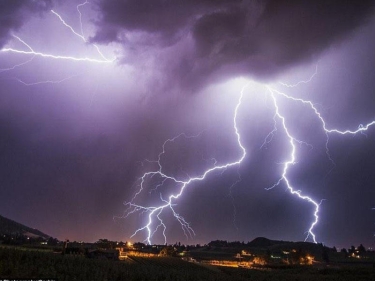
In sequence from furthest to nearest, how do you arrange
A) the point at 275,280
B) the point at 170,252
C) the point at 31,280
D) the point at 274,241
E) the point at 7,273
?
the point at 274,241 < the point at 170,252 < the point at 275,280 < the point at 7,273 < the point at 31,280

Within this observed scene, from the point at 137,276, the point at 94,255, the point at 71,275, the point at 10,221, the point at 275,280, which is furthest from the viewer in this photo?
the point at 10,221

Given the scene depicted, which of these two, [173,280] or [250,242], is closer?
[173,280]

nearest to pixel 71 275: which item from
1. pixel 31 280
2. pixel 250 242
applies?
pixel 31 280

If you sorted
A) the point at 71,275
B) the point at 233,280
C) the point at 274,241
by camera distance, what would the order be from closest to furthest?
the point at 71,275 < the point at 233,280 < the point at 274,241

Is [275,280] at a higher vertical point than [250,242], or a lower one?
lower

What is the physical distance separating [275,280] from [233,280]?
4108 mm

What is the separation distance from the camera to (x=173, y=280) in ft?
62.4

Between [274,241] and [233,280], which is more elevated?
[274,241]

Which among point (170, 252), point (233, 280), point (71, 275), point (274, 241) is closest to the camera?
point (71, 275)

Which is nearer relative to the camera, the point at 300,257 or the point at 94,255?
the point at 94,255

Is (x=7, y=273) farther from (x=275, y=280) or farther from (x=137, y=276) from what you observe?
(x=275, y=280)

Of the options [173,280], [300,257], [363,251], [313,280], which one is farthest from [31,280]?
[363,251]

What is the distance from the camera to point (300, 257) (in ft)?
178

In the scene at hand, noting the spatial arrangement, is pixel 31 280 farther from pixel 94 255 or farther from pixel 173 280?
pixel 94 255
